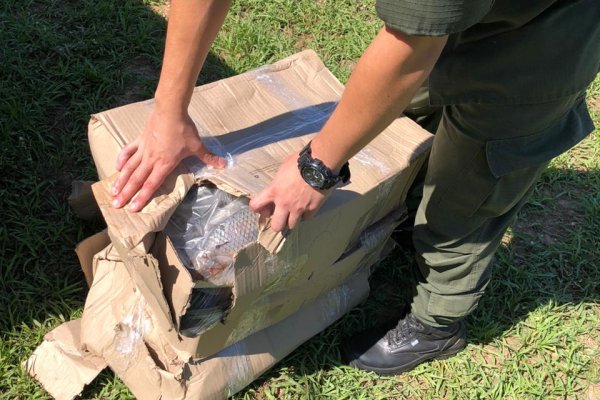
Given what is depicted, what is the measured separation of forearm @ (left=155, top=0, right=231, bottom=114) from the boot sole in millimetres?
1046

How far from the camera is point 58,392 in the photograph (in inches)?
67.2

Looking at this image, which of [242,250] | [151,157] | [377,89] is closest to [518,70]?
[377,89]

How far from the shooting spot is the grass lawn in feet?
6.36

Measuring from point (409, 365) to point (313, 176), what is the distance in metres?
1.04

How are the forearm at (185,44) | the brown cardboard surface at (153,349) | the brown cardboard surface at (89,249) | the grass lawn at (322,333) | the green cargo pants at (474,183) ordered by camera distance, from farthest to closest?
1. the grass lawn at (322,333)
2. the brown cardboard surface at (89,249)
3. the brown cardboard surface at (153,349)
4. the green cargo pants at (474,183)
5. the forearm at (185,44)

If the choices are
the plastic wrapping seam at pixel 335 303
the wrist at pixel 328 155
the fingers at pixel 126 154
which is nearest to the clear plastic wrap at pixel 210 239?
the fingers at pixel 126 154

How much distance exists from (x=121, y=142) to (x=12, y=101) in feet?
3.68

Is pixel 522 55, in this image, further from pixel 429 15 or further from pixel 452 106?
pixel 429 15

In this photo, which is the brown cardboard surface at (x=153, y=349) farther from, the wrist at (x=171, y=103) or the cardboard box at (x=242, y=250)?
the wrist at (x=171, y=103)

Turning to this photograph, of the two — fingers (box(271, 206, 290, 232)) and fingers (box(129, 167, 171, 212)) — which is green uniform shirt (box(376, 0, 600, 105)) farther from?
fingers (box(129, 167, 171, 212))

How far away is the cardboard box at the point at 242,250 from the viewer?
1354mm

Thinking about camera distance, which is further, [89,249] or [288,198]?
[89,249]

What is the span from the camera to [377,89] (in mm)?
1084

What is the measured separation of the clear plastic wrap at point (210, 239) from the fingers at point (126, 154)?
157 mm
